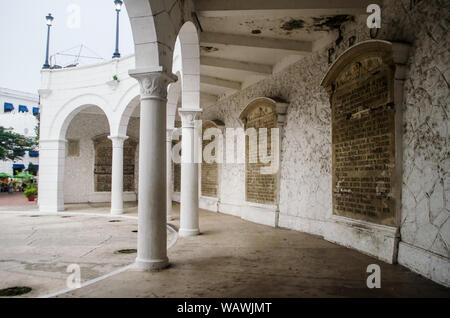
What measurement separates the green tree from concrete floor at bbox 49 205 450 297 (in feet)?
80.2

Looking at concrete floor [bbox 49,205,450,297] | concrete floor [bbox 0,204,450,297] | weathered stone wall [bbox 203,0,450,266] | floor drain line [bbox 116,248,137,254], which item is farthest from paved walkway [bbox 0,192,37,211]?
weathered stone wall [bbox 203,0,450,266]

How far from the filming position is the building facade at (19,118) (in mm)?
29811

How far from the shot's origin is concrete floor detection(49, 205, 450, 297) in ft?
11.5

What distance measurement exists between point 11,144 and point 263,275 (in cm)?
2730

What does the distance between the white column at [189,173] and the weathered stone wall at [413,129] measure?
2292mm

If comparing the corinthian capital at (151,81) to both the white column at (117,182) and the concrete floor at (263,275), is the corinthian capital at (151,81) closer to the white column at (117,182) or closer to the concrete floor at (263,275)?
the concrete floor at (263,275)

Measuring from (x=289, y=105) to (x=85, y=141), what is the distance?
420 inches

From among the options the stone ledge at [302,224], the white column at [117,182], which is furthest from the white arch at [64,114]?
the stone ledge at [302,224]

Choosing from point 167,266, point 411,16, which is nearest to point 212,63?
point 411,16

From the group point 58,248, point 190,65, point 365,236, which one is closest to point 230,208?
point 190,65

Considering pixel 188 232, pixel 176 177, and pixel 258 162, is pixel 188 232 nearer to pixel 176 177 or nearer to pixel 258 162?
pixel 258 162

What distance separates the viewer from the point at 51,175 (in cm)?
1177
